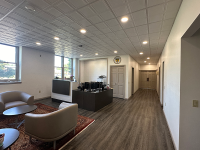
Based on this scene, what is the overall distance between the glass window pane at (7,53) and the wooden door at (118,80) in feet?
18.1

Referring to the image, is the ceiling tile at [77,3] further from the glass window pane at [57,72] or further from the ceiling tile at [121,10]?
the glass window pane at [57,72]

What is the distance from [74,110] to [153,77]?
33.5ft

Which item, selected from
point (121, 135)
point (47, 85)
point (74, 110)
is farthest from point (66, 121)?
point (47, 85)

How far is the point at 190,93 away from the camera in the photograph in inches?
63.1

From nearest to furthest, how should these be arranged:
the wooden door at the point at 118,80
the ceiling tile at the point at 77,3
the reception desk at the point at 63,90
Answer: the ceiling tile at the point at 77,3 → the reception desk at the point at 63,90 → the wooden door at the point at 118,80

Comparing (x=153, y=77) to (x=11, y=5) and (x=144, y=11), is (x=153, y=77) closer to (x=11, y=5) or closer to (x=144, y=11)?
(x=144, y=11)

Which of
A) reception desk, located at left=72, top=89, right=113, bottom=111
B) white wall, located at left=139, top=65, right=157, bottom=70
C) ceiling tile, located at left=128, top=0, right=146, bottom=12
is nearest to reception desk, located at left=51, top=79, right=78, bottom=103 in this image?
reception desk, located at left=72, top=89, right=113, bottom=111

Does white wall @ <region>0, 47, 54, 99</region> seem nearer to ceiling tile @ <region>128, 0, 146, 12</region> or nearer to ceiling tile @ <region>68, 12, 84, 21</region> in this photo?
ceiling tile @ <region>68, 12, 84, 21</region>

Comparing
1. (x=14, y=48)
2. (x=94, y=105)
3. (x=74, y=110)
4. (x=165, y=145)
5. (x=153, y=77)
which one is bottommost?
(x=165, y=145)

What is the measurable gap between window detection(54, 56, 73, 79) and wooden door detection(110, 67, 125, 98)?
11.7ft

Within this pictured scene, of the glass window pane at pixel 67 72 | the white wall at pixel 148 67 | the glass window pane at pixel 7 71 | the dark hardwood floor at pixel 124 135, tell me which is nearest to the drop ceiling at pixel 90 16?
the glass window pane at pixel 7 71

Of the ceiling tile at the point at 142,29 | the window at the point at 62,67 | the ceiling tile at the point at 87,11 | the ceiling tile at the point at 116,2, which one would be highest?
the ceiling tile at the point at 87,11

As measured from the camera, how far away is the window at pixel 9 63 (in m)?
4.25

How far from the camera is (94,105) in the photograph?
3811 millimetres
